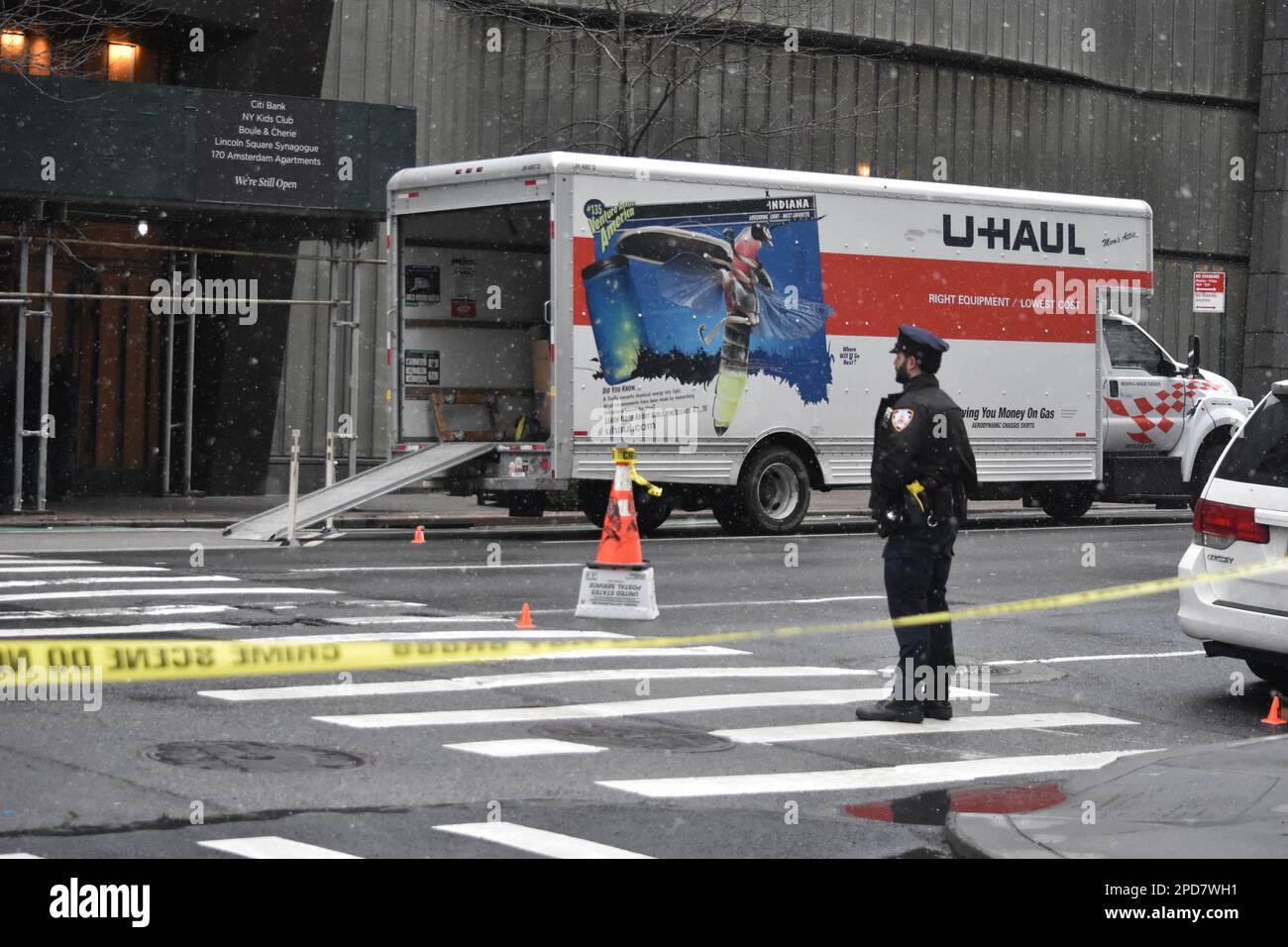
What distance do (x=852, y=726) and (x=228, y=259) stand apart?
58.6 ft

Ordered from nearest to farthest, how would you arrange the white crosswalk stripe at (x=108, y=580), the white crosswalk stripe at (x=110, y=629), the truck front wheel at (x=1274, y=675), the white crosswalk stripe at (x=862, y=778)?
1. the white crosswalk stripe at (x=862, y=778)
2. the truck front wheel at (x=1274, y=675)
3. the white crosswalk stripe at (x=110, y=629)
4. the white crosswalk stripe at (x=108, y=580)

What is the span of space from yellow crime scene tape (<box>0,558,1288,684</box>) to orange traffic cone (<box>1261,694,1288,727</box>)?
0.71 metres

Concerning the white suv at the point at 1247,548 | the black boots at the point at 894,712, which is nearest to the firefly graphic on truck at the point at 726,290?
the white suv at the point at 1247,548

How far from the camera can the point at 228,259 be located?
25.9 meters

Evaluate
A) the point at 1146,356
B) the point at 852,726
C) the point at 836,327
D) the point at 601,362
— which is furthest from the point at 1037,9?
the point at 852,726

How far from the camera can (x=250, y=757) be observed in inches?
332

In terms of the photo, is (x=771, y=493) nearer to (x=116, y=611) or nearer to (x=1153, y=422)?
(x=1153, y=422)

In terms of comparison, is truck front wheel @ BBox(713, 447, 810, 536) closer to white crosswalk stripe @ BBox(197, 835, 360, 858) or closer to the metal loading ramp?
the metal loading ramp

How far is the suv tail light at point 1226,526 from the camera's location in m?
10.6

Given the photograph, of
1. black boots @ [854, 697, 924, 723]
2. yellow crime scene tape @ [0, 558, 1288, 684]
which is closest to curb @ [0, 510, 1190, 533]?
yellow crime scene tape @ [0, 558, 1288, 684]

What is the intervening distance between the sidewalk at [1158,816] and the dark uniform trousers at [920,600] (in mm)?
1434

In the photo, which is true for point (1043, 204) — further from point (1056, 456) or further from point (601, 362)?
point (601, 362)

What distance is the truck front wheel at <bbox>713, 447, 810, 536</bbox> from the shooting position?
21328 mm

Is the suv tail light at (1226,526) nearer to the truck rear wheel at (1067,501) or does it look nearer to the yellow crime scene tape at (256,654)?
the yellow crime scene tape at (256,654)
